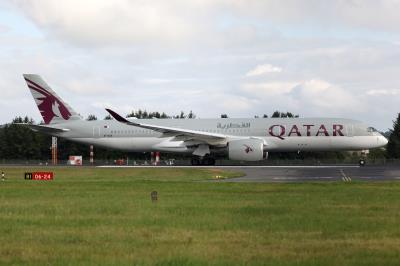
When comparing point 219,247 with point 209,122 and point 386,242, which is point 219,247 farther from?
point 209,122

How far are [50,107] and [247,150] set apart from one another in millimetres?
19095

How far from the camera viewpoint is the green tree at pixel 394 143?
307 feet

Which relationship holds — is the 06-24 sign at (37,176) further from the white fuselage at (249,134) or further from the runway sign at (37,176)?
the white fuselage at (249,134)

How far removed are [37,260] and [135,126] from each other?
49552 millimetres

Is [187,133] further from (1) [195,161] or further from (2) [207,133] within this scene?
(1) [195,161]

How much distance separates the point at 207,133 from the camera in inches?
2266

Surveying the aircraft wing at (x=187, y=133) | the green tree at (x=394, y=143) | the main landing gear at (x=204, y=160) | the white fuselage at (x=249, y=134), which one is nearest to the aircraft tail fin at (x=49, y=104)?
the white fuselage at (x=249, y=134)

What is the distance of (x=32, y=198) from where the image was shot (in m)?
22.3

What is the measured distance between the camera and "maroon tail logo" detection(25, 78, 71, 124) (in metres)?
62.7

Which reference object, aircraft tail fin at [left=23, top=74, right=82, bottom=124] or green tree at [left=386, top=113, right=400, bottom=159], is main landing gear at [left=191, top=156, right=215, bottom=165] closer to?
aircraft tail fin at [left=23, top=74, right=82, bottom=124]

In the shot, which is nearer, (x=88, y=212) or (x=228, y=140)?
(x=88, y=212)

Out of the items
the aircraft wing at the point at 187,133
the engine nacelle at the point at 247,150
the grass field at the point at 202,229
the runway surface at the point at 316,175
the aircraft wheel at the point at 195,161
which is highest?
the aircraft wing at the point at 187,133

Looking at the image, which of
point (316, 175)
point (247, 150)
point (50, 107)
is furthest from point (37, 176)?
point (50, 107)

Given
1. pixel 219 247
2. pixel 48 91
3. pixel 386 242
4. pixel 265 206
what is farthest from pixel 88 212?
pixel 48 91
